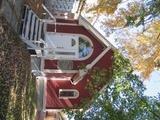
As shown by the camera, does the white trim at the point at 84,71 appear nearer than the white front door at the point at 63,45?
No

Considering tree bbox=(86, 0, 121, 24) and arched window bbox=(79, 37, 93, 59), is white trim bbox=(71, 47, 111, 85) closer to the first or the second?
arched window bbox=(79, 37, 93, 59)

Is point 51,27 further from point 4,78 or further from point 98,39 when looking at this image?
point 4,78

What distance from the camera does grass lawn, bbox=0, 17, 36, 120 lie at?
14914 millimetres

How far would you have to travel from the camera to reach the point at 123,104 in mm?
14375

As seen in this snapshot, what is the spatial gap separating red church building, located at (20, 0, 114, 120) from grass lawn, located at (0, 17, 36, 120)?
5.16 feet

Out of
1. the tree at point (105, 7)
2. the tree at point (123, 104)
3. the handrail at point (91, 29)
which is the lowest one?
the tree at point (123, 104)

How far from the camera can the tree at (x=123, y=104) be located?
46.4 feet

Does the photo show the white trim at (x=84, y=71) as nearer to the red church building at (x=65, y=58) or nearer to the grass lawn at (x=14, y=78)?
the red church building at (x=65, y=58)

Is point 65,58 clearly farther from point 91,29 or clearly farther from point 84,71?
point 91,29

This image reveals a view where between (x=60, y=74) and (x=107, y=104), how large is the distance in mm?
8957

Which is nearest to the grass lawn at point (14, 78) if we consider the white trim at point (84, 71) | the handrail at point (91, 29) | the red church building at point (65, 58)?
the red church building at point (65, 58)

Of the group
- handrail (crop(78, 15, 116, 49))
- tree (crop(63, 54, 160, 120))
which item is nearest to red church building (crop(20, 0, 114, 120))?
handrail (crop(78, 15, 116, 49))

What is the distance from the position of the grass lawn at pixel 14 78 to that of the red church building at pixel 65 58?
1574 mm

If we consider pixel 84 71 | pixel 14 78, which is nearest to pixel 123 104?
pixel 14 78
